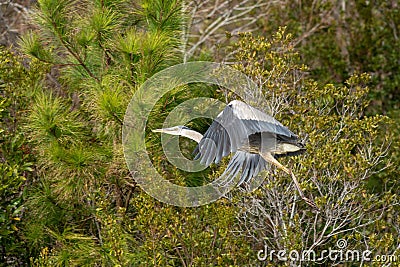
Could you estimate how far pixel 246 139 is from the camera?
8.09 ft

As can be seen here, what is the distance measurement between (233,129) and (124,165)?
3.76 feet

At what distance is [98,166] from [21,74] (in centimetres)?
84

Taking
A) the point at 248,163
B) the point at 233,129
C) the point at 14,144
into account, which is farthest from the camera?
the point at 14,144

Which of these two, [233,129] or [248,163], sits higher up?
[233,129]

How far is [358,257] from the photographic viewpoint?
356cm

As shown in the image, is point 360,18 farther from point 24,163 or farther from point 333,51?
point 24,163

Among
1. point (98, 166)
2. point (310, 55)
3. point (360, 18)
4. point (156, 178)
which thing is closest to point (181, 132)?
point (156, 178)

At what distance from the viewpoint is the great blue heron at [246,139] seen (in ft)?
7.97
